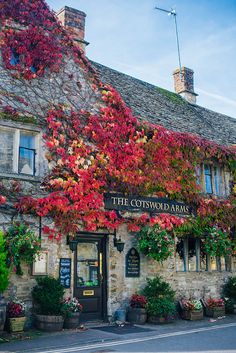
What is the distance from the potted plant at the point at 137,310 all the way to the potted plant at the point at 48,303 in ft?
8.61

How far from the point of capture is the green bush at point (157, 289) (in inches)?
506

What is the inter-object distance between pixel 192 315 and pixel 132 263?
2.61 metres

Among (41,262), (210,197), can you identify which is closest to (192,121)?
(210,197)

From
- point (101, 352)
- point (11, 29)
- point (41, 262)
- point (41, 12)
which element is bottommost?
point (101, 352)

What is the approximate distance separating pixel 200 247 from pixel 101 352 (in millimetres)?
8289

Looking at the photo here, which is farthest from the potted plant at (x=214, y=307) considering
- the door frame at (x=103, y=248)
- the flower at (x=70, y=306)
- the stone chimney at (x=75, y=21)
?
the stone chimney at (x=75, y=21)

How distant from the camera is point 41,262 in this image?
37.5ft

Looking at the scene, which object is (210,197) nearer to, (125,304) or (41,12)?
(125,304)

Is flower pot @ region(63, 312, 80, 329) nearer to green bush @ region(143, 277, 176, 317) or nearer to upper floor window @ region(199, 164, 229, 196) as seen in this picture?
green bush @ region(143, 277, 176, 317)

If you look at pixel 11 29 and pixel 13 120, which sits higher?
pixel 11 29

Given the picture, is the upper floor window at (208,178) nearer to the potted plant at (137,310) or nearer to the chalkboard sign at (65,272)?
the potted plant at (137,310)

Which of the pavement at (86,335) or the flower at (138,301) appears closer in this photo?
the pavement at (86,335)

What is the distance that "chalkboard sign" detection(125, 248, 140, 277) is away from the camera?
13211mm

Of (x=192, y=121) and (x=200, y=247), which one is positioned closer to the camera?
(x=200, y=247)
